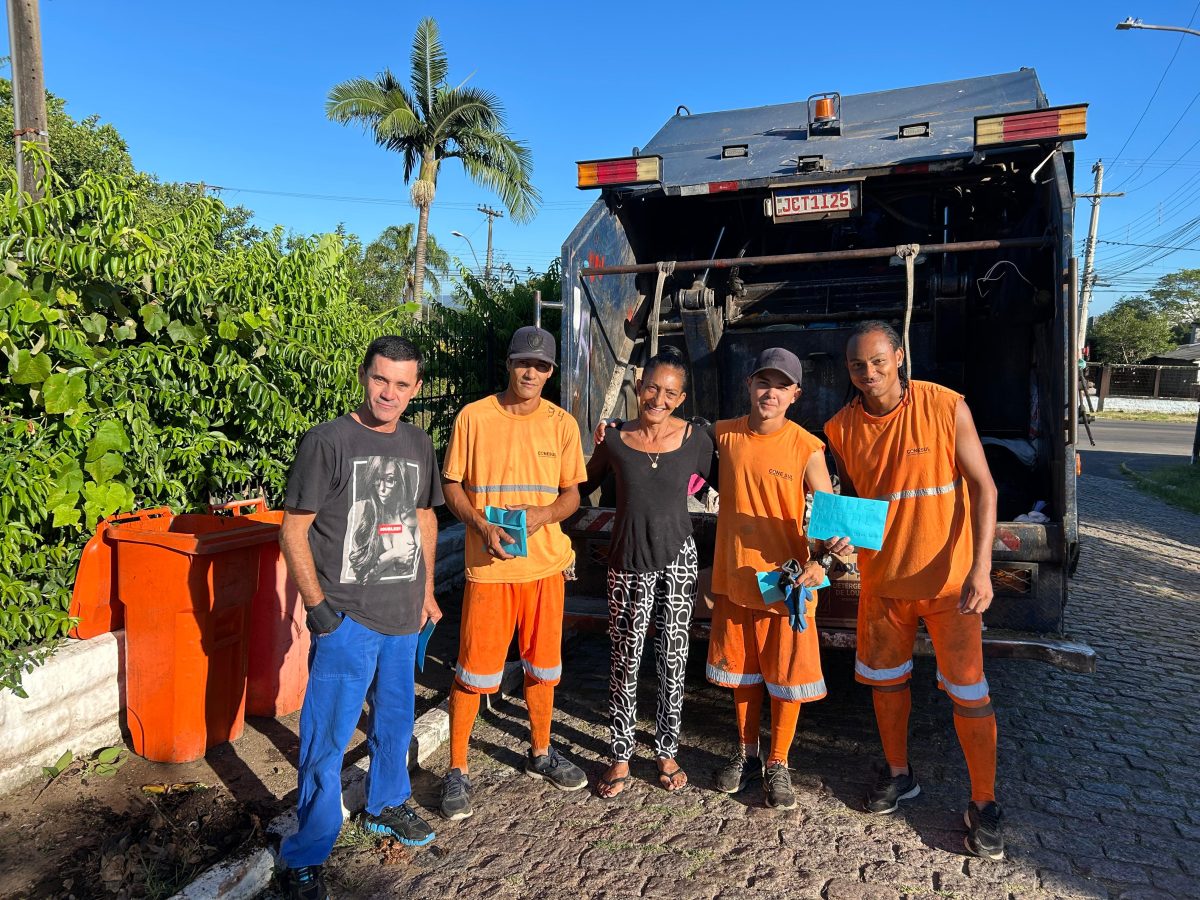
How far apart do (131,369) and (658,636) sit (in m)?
2.33

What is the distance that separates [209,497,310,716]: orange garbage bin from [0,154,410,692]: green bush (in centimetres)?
43

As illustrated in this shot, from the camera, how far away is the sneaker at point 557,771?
3072 mm

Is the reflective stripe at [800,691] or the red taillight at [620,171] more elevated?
the red taillight at [620,171]

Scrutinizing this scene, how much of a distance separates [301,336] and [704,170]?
2674mm

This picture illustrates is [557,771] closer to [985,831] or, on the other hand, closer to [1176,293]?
[985,831]

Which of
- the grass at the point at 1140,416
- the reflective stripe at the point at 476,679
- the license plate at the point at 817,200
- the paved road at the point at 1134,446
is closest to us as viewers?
the reflective stripe at the point at 476,679

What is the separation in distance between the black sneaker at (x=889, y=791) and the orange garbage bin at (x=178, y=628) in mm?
2455

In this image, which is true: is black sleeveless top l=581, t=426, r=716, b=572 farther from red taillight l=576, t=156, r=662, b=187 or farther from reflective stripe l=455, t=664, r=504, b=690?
red taillight l=576, t=156, r=662, b=187

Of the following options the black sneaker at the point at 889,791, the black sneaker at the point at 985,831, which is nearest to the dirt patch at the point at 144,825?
the black sneaker at the point at 889,791

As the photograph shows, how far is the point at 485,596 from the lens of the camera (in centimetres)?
289

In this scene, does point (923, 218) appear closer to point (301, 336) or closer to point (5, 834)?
point (301, 336)

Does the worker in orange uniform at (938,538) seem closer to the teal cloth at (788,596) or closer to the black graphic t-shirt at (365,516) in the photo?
the teal cloth at (788,596)

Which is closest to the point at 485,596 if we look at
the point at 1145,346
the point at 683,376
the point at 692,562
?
the point at 692,562

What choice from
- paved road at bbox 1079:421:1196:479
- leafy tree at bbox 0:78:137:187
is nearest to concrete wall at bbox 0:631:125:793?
paved road at bbox 1079:421:1196:479
